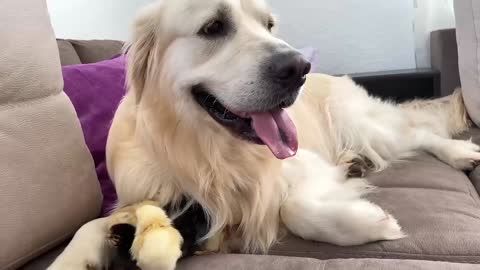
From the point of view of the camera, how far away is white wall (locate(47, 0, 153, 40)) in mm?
2500

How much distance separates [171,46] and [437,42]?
1738 mm

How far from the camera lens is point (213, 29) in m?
1.28

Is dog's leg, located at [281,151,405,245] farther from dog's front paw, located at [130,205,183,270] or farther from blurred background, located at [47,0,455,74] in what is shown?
blurred background, located at [47,0,455,74]

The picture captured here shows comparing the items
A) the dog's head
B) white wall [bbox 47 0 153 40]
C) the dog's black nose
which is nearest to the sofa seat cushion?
the dog's head

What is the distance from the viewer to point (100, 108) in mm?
1721

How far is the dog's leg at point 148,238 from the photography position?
944mm

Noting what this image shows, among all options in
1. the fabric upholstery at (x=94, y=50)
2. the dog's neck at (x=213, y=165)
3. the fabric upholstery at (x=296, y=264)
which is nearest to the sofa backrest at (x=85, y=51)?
the fabric upholstery at (x=94, y=50)

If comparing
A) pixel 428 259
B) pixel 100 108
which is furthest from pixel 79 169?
pixel 428 259

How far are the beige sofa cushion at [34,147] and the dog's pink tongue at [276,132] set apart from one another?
1.56 ft

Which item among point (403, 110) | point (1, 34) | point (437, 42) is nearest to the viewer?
point (1, 34)

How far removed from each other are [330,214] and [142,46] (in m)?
0.70

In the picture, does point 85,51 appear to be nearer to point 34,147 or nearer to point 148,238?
point 34,147

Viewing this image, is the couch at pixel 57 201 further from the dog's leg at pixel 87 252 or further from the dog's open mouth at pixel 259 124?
the dog's open mouth at pixel 259 124

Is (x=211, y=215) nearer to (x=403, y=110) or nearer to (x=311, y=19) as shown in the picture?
(x=403, y=110)
